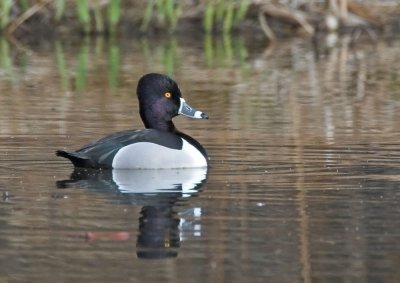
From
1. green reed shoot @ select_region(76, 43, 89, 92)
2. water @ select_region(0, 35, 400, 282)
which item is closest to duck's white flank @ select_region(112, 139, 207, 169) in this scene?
water @ select_region(0, 35, 400, 282)

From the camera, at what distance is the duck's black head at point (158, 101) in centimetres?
1088

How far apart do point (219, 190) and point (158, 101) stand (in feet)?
5.99

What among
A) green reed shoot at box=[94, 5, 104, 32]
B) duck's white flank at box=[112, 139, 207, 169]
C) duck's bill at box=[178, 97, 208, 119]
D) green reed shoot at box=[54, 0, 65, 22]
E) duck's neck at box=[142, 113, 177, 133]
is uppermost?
green reed shoot at box=[54, 0, 65, 22]

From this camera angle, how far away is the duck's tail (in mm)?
9953

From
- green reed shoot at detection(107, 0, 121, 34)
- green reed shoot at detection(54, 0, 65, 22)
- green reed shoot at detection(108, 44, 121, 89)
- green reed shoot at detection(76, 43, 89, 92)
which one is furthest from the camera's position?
green reed shoot at detection(107, 0, 121, 34)

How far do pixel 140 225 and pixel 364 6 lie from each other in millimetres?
18620

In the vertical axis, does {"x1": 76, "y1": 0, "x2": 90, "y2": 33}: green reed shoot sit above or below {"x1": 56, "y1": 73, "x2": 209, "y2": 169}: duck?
above

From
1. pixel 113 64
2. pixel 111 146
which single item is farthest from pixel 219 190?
pixel 113 64

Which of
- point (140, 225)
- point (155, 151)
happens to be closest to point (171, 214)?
point (140, 225)

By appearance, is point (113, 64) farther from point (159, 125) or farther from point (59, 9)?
point (159, 125)

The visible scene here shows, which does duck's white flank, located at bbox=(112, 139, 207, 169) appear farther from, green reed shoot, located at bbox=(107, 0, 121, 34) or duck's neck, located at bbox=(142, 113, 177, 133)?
green reed shoot, located at bbox=(107, 0, 121, 34)

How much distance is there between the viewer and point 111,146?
1020cm

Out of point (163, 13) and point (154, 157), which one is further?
point (163, 13)

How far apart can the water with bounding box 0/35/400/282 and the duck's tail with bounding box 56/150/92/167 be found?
0.34 ft
